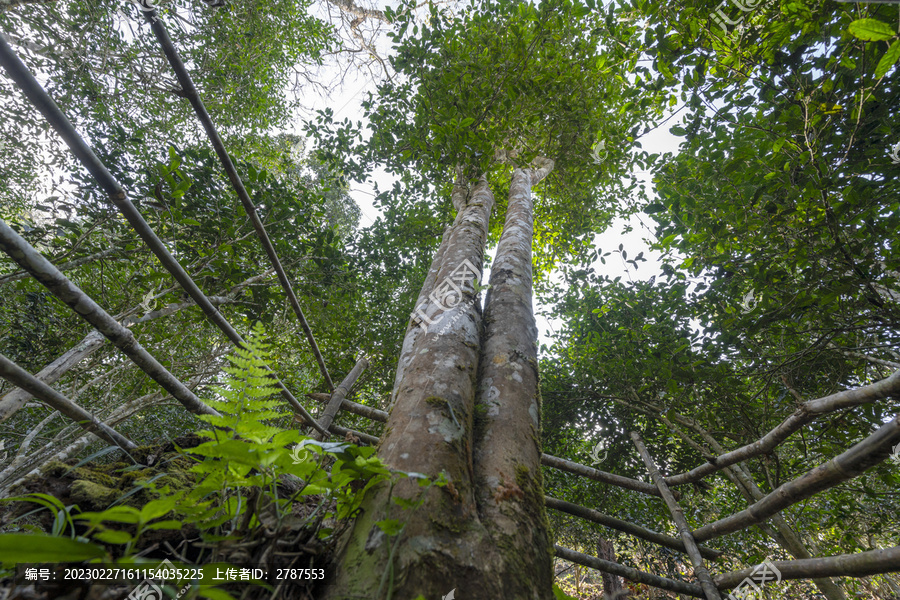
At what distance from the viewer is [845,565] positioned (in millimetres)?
1392

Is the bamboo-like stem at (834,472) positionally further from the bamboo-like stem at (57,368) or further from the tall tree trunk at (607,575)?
the tall tree trunk at (607,575)

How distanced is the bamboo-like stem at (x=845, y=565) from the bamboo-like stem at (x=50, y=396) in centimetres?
274

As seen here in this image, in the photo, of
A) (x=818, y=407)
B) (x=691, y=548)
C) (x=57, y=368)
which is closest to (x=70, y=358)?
(x=57, y=368)

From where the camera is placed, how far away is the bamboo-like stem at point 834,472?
1176 millimetres

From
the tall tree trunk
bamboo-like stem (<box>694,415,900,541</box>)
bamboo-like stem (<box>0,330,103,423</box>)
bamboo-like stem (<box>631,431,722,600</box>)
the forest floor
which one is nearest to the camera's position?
the forest floor

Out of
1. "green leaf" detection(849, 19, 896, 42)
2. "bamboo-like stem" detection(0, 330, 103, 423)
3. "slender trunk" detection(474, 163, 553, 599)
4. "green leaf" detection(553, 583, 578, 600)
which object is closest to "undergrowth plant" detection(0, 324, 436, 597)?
"slender trunk" detection(474, 163, 553, 599)

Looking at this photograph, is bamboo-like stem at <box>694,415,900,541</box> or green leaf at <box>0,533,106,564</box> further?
bamboo-like stem at <box>694,415,900,541</box>

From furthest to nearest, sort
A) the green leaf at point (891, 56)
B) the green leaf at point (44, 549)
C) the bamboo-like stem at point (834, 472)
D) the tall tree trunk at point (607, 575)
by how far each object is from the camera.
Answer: the tall tree trunk at point (607, 575), the green leaf at point (891, 56), the bamboo-like stem at point (834, 472), the green leaf at point (44, 549)

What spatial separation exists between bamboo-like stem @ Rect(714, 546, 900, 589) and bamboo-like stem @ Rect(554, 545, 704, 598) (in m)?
0.25

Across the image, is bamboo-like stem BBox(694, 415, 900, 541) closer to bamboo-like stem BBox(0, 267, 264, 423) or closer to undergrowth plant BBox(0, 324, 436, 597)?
undergrowth plant BBox(0, 324, 436, 597)

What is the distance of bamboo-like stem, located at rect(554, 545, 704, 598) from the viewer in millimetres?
1883

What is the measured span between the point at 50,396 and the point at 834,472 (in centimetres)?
271

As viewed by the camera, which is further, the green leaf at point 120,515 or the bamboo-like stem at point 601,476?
the bamboo-like stem at point 601,476

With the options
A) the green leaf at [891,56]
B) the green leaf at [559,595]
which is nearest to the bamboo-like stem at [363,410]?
the green leaf at [559,595]
